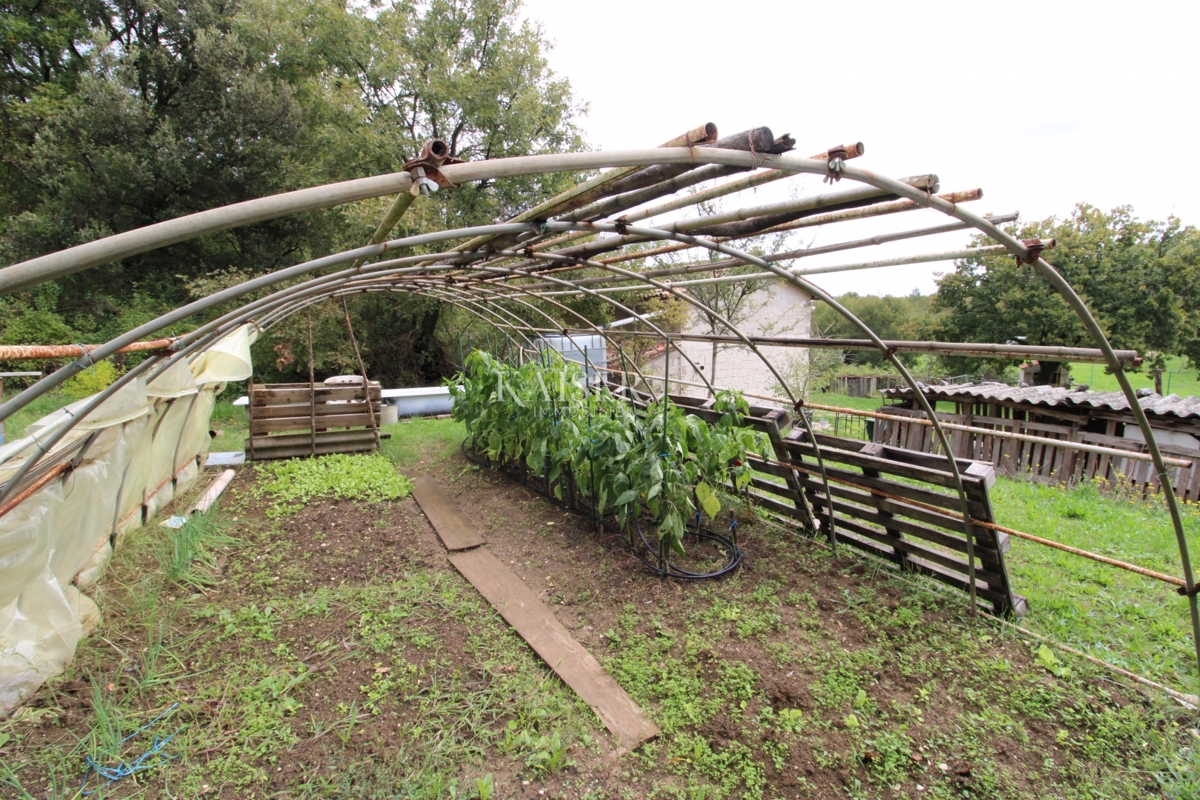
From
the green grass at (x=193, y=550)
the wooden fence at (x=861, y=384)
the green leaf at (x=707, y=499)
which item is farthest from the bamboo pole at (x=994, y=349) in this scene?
the wooden fence at (x=861, y=384)

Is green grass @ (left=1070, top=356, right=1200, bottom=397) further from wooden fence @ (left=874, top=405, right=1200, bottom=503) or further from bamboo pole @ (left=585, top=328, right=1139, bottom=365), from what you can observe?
bamboo pole @ (left=585, top=328, right=1139, bottom=365)

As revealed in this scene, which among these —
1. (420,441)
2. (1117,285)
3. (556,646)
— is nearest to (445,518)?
(556,646)

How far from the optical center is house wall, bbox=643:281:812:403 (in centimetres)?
1211

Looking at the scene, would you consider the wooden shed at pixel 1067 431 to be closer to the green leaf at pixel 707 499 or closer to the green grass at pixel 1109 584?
the green grass at pixel 1109 584

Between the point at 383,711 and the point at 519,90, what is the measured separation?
11.5m

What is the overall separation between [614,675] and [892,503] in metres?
2.05

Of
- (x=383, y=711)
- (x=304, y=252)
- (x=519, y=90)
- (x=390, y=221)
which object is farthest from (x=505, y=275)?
(x=304, y=252)

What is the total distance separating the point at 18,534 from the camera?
2258 millimetres

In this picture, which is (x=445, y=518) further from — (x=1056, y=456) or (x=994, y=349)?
(x=1056, y=456)

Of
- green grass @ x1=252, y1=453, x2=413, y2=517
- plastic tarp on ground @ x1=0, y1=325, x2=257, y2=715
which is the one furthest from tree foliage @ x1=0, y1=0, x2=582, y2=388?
plastic tarp on ground @ x1=0, y1=325, x2=257, y2=715

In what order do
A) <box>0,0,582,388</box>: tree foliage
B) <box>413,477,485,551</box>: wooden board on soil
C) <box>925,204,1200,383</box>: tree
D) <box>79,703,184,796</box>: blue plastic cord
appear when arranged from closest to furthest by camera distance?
<box>79,703,184,796</box>: blue plastic cord < <box>413,477,485,551</box>: wooden board on soil < <box>0,0,582,388</box>: tree foliage < <box>925,204,1200,383</box>: tree

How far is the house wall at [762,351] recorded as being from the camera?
39.7 ft

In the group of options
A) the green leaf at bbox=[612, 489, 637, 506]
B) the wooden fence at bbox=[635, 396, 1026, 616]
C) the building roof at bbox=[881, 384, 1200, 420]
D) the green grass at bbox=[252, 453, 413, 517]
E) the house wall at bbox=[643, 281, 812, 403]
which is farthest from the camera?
the house wall at bbox=[643, 281, 812, 403]

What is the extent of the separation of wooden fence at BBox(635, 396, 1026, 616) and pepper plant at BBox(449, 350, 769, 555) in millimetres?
298
